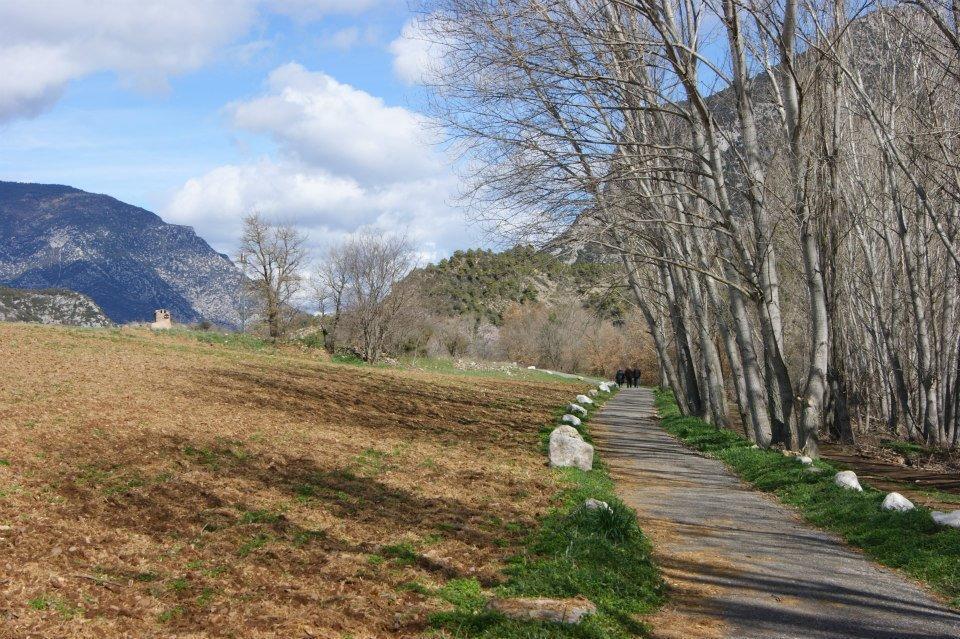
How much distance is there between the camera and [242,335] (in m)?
37.3

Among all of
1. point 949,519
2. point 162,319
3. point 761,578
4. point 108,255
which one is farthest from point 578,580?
point 108,255

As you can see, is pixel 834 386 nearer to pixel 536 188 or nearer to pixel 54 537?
pixel 536 188

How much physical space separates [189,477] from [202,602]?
3.24 m

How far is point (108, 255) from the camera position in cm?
7138

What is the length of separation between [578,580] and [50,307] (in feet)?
118

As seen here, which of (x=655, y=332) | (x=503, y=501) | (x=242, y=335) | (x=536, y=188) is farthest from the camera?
Answer: (x=242, y=335)

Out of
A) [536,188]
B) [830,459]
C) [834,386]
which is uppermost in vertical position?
[536,188]

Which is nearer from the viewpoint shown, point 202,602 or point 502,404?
point 202,602

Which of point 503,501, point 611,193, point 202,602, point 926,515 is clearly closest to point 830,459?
point 611,193

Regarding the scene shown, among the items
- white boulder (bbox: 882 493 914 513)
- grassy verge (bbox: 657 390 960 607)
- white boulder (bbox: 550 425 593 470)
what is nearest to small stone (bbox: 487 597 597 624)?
grassy verge (bbox: 657 390 960 607)

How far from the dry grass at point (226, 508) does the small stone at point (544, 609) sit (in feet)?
1.82

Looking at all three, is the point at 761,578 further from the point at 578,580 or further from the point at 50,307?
the point at 50,307

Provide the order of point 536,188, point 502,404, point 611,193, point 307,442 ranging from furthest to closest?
point 502,404
point 611,193
point 536,188
point 307,442

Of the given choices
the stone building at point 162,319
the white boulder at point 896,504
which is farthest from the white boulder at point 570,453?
the stone building at point 162,319
